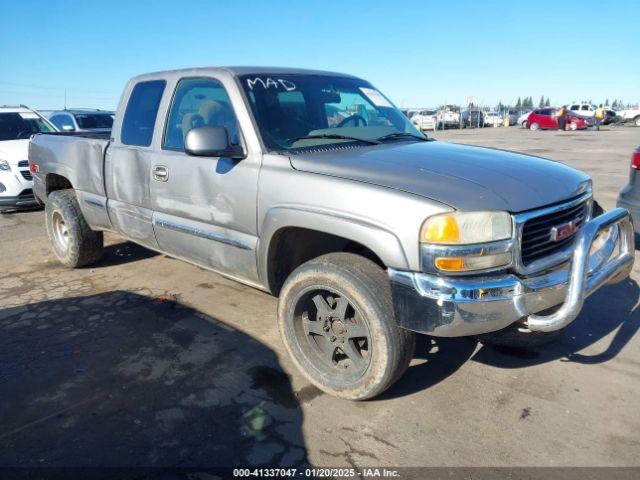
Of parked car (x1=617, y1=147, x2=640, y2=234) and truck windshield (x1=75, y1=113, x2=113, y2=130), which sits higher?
truck windshield (x1=75, y1=113, x2=113, y2=130)

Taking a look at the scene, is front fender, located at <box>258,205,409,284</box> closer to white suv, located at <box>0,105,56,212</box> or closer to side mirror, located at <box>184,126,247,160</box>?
side mirror, located at <box>184,126,247,160</box>

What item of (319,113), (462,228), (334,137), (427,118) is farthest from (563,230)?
(427,118)

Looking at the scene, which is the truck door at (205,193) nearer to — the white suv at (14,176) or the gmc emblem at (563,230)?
the gmc emblem at (563,230)

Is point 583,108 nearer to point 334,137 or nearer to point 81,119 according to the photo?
point 81,119

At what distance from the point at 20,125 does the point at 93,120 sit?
151 inches

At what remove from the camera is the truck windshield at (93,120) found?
41.6ft

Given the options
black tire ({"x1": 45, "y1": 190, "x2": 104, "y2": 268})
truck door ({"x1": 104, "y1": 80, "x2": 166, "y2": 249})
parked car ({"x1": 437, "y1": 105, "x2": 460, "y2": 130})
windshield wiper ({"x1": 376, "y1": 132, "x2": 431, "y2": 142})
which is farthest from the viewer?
parked car ({"x1": 437, "y1": 105, "x2": 460, "y2": 130})

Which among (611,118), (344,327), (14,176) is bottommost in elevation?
(344,327)

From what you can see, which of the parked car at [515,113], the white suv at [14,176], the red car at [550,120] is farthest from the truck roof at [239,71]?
the parked car at [515,113]

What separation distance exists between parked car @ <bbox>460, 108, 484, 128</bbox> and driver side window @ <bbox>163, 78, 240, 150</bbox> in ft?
136

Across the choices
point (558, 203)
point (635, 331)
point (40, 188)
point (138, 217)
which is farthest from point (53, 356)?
point (635, 331)

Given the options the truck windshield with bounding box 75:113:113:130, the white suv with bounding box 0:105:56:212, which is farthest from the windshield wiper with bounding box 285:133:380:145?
the truck windshield with bounding box 75:113:113:130

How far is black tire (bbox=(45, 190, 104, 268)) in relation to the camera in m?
5.15

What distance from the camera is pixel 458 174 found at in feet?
8.93
